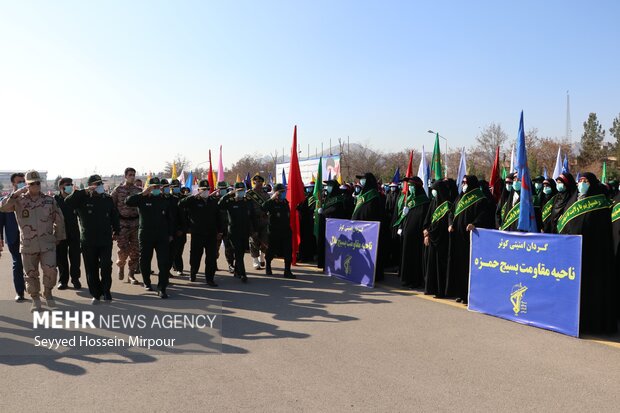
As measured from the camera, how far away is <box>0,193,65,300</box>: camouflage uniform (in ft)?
24.1

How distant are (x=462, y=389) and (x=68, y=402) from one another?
3.40m

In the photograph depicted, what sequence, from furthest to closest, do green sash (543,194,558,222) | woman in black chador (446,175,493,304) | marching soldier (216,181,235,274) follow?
marching soldier (216,181,235,274)
green sash (543,194,558,222)
woman in black chador (446,175,493,304)

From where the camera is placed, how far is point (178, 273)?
36.5 ft

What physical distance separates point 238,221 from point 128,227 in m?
2.22

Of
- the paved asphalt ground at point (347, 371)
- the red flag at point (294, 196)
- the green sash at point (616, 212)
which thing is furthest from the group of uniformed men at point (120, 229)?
the green sash at point (616, 212)

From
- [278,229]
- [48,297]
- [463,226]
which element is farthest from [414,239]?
[48,297]

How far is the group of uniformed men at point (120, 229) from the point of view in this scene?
24.5 ft

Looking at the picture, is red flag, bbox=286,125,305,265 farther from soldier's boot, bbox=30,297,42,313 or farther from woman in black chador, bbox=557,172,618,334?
woman in black chador, bbox=557,172,618,334

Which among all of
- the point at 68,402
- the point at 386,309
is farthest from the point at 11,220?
the point at 386,309

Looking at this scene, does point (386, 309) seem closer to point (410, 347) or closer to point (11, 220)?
point (410, 347)

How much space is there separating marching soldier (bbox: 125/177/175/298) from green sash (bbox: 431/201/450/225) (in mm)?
4568

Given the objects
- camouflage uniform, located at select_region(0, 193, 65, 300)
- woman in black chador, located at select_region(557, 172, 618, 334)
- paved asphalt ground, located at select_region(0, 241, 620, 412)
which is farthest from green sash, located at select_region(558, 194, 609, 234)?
camouflage uniform, located at select_region(0, 193, 65, 300)

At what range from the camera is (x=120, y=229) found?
8.93m

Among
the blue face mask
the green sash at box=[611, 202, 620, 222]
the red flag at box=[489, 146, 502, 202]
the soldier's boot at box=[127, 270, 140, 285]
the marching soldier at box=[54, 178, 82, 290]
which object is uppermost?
the red flag at box=[489, 146, 502, 202]
